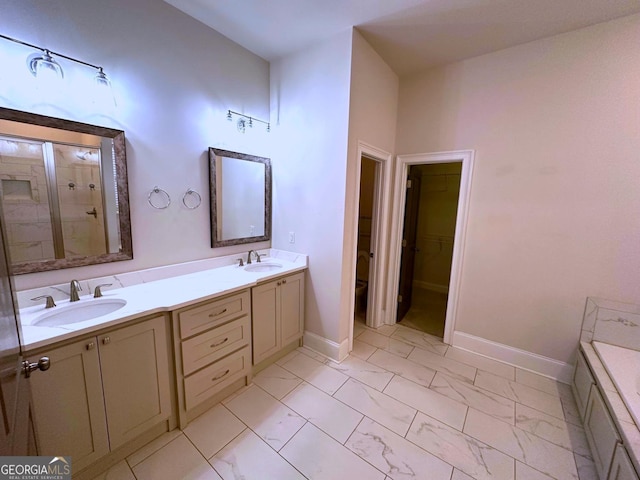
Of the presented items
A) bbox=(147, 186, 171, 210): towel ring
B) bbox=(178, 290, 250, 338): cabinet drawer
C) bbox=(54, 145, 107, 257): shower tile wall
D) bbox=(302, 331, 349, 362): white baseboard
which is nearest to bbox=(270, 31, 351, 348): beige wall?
bbox=(302, 331, 349, 362): white baseboard

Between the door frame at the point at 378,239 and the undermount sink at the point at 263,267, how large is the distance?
76 cm

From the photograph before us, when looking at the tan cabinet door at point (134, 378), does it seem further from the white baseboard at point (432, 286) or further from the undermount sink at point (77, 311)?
the white baseboard at point (432, 286)

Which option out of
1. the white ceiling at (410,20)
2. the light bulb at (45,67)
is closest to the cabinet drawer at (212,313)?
the light bulb at (45,67)

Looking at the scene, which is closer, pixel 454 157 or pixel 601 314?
pixel 601 314

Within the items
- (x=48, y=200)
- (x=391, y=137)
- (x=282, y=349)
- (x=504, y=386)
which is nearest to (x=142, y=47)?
(x=48, y=200)

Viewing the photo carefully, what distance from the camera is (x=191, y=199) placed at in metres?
2.22

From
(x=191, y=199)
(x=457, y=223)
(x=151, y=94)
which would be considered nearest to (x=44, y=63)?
(x=151, y=94)

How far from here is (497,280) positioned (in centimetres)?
253

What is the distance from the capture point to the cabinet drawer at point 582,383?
73.4 inches

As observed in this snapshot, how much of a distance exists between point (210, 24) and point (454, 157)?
8.22 ft

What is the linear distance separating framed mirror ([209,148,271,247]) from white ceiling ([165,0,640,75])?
1.02 metres

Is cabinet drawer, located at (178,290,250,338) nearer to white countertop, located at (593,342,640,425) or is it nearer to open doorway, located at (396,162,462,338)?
open doorway, located at (396,162,462,338)

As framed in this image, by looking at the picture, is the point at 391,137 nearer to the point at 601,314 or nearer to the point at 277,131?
the point at 277,131

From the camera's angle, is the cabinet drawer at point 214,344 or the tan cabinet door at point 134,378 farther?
the cabinet drawer at point 214,344
